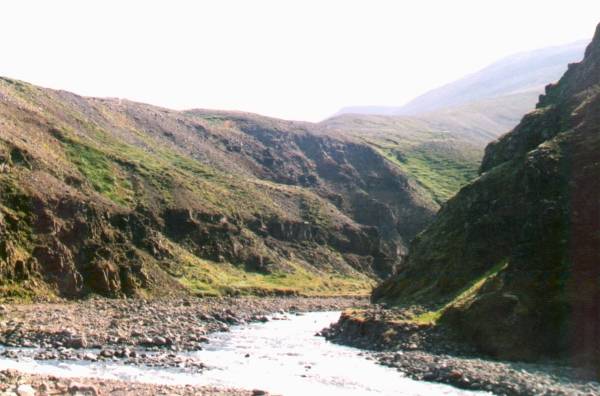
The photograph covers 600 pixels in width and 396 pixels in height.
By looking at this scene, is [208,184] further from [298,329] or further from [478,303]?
[478,303]

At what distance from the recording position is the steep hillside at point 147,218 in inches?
3452

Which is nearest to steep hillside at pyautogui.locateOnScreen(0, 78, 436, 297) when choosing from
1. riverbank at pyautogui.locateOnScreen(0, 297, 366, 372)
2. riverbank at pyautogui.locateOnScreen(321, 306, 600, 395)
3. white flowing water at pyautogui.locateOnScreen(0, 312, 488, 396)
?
riverbank at pyautogui.locateOnScreen(0, 297, 366, 372)

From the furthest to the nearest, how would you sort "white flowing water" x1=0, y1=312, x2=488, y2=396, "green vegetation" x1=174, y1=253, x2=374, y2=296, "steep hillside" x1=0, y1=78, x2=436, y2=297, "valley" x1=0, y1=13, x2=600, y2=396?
1. "green vegetation" x1=174, y1=253, x2=374, y2=296
2. "steep hillside" x1=0, y1=78, x2=436, y2=297
3. "valley" x1=0, y1=13, x2=600, y2=396
4. "white flowing water" x1=0, y1=312, x2=488, y2=396

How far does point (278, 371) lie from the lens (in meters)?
48.7

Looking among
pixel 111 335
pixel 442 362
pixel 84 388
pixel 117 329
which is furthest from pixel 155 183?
pixel 84 388

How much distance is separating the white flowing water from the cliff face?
10.4 metres

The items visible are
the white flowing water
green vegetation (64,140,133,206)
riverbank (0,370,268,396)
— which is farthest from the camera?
green vegetation (64,140,133,206)

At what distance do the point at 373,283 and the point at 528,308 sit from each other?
344 feet

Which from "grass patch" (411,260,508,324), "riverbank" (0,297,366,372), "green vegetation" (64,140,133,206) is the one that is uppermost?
"green vegetation" (64,140,133,206)

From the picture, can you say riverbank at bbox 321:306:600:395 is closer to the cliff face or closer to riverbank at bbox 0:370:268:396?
the cliff face

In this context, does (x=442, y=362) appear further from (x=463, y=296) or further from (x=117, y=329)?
(x=117, y=329)

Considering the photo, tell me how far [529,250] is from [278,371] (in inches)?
936

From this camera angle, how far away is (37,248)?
8344 centimetres

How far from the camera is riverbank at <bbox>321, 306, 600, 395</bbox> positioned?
41.1 meters
